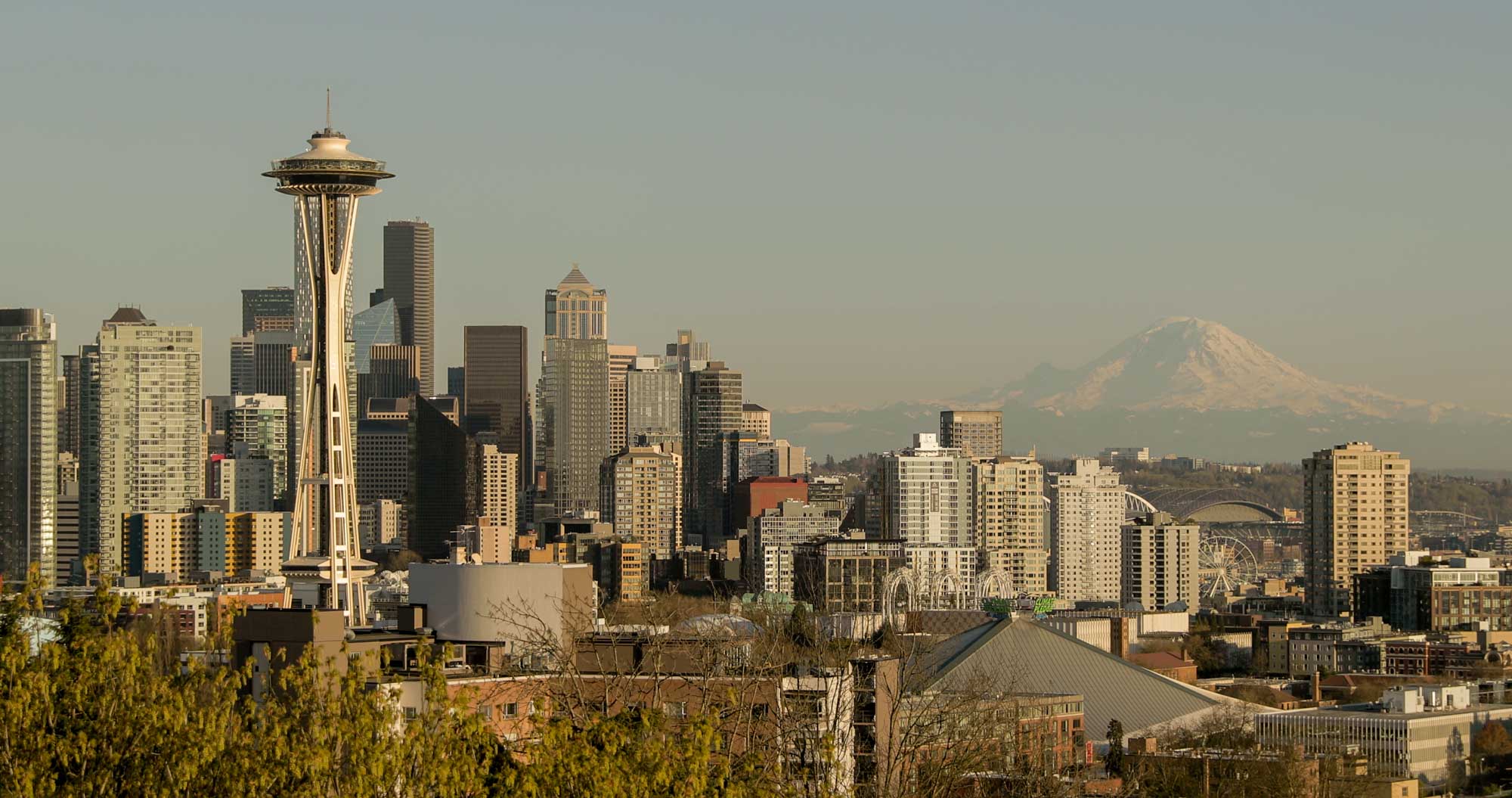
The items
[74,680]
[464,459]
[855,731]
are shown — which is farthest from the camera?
[464,459]

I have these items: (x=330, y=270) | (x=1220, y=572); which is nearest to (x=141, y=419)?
(x=1220, y=572)

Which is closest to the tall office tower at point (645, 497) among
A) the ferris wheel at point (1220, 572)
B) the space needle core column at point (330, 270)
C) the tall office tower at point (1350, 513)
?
the ferris wheel at point (1220, 572)

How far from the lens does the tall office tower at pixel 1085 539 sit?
166 meters

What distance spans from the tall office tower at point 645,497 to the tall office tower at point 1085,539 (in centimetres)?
2361

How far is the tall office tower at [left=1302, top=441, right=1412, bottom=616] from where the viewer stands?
14662 cm

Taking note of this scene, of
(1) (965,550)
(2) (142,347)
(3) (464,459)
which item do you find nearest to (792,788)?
(1) (965,550)

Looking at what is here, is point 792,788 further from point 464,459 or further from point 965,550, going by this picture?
point 464,459

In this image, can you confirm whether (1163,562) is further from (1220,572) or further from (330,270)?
(330,270)

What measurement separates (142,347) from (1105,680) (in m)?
98.4

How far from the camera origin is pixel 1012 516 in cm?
16412

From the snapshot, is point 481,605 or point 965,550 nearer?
point 481,605

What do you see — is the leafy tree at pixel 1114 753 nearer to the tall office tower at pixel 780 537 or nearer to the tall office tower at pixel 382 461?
the tall office tower at pixel 780 537

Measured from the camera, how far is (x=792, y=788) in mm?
21672

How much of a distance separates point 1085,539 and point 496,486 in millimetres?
42429
